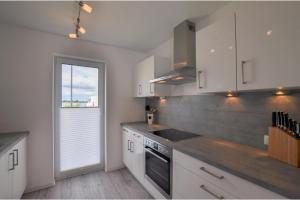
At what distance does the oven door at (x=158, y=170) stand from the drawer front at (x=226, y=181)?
0.33 metres

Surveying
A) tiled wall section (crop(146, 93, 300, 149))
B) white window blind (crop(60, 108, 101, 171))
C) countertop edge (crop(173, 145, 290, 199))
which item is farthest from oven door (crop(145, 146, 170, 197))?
white window blind (crop(60, 108, 101, 171))

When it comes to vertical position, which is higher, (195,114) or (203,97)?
(203,97)

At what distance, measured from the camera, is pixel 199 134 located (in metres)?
2.05

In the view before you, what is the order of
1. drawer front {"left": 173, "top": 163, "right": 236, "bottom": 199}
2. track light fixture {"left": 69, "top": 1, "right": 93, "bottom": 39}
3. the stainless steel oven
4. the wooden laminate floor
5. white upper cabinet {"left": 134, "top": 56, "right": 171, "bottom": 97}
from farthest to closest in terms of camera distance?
white upper cabinet {"left": 134, "top": 56, "right": 171, "bottom": 97} → the wooden laminate floor → the stainless steel oven → track light fixture {"left": 69, "top": 1, "right": 93, "bottom": 39} → drawer front {"left": 173, "top": 163, "right": 236, "bottom": 199}

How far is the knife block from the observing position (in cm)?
101

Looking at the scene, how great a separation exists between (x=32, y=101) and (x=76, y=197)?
159cm

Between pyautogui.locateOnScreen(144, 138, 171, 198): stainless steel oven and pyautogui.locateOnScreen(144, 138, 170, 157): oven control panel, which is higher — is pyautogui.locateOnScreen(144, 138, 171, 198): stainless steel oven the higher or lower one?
the lower one

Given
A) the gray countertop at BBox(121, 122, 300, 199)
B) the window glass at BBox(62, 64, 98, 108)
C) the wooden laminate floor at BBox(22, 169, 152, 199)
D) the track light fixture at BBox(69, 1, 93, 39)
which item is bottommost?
the wooden laminate floor at BBox(22, 169, 152, 199)

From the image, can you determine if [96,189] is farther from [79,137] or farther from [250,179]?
[250,179]

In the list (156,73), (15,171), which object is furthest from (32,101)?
(156,73)

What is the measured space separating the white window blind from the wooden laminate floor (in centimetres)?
28

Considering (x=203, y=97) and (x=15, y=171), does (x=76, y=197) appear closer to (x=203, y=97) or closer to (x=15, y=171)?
(x=15, y=171)

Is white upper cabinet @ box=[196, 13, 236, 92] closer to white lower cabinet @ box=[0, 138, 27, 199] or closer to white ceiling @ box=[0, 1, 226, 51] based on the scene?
white ceiling @ box=[0, 1, 226, 51]

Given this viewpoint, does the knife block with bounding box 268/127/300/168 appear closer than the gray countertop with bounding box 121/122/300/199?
No
